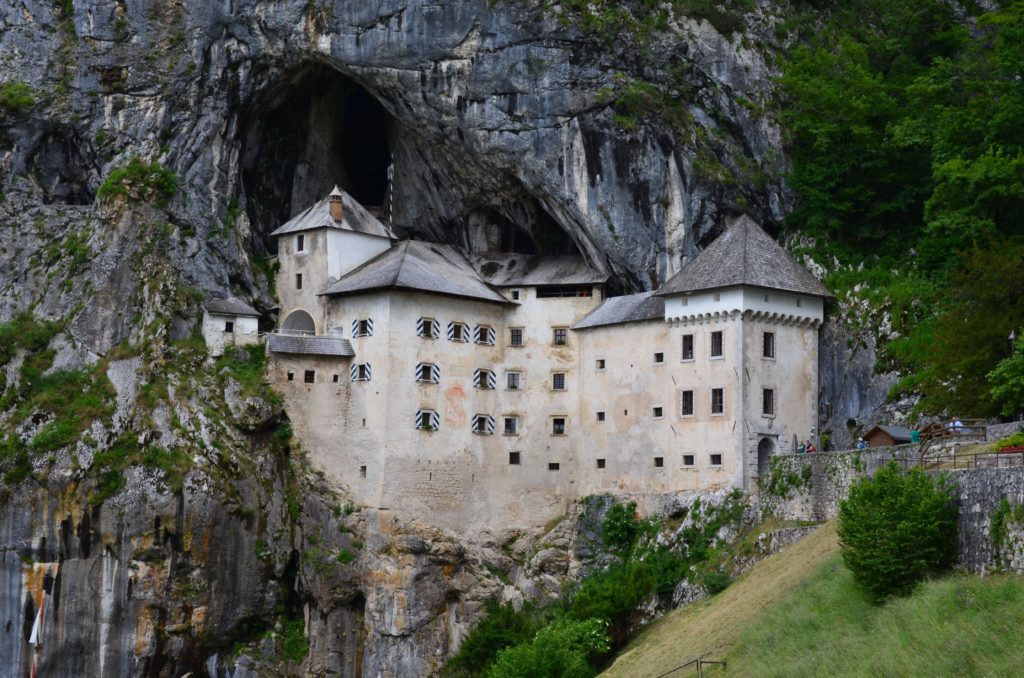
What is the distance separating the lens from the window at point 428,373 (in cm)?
8000

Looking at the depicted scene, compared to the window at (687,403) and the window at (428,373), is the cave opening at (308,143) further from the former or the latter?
the window at (687,403)

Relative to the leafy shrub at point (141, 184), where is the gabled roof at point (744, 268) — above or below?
below

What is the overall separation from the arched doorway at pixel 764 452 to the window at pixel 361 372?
18.3 metres

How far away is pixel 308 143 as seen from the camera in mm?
89500

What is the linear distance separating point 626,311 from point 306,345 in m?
15.0

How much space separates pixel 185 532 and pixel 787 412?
89.8 ft

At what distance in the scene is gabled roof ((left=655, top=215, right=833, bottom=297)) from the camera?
75562mm

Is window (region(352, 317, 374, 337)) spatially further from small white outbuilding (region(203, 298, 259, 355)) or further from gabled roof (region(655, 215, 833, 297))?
gabled roof (region(655, 215, 833, 297))

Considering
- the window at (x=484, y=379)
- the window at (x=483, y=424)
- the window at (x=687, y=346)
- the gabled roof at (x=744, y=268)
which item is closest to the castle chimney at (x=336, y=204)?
the window at (x=484, y=379)

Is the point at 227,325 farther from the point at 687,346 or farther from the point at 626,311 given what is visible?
the point at 687,346

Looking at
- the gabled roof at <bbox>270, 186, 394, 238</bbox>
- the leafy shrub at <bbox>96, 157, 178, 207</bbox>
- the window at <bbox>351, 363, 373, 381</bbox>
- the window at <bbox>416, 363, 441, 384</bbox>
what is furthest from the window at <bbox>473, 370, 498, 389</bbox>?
the leafy shrub at <bbox>96, 157, 178, 207</bbox>

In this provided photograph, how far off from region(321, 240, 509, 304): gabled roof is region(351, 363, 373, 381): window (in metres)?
3.49

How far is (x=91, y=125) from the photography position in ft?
282

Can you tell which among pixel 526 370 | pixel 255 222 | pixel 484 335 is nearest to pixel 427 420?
pixel 484 335
